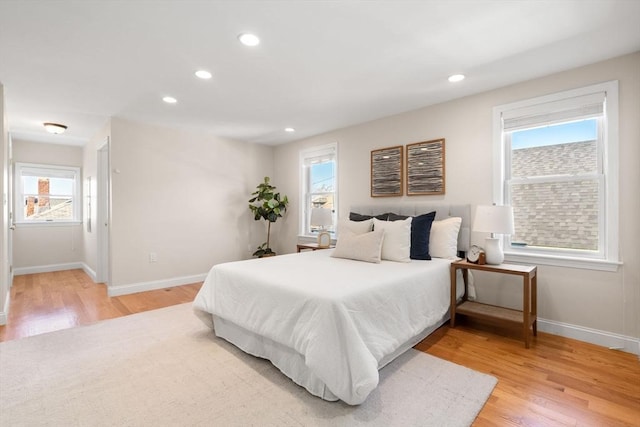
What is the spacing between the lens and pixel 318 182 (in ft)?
16.8

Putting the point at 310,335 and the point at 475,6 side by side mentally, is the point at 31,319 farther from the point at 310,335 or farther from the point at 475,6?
the point at 475,6

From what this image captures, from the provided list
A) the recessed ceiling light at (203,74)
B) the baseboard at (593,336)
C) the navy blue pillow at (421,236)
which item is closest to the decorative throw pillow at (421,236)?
the navy blue pillow at (421,236)

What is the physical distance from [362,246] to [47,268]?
612cm

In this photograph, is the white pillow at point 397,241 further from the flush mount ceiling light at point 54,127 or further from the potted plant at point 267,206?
the flush mount ceiling light at point 54,127

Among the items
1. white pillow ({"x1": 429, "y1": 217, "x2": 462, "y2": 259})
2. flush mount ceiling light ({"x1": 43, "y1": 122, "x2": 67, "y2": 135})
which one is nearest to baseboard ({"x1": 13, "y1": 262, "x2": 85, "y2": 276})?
flush mount ceiling light ({"x1": 43, "y1": 122, "x2": 67, "y2": 135})

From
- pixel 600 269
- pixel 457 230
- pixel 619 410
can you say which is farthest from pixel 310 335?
pixel 600 269

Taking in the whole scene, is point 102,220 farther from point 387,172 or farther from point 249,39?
point 387,172

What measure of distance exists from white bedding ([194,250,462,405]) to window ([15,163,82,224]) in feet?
16.3

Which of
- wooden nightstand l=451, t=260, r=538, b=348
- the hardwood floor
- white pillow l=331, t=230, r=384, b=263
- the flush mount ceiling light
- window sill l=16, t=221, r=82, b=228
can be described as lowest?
the hardwood floor

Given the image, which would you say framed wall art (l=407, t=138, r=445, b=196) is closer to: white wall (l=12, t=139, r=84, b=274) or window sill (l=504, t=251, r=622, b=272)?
window sill (l=504, t=251, r=622, b=272)

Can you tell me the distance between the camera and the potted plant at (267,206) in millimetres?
5238

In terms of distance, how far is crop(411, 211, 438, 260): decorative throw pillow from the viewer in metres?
3.05

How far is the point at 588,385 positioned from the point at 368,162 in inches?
123

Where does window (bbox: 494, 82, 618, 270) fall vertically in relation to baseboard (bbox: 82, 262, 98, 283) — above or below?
above
